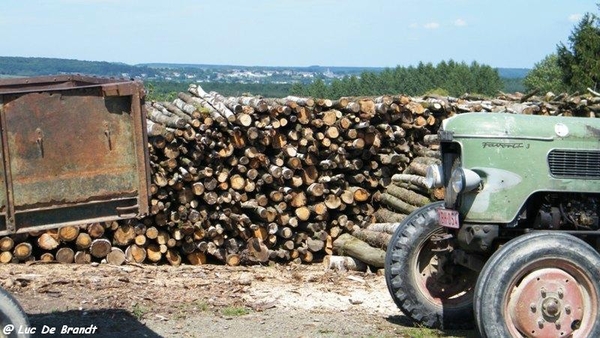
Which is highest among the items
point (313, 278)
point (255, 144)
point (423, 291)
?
point (255, 144)

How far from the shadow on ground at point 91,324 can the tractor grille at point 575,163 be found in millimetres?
3616

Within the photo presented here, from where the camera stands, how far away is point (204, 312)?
335 inches

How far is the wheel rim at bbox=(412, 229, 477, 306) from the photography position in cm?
802

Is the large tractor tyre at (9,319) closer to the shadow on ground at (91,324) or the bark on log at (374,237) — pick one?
the shadow on ground at (91,324)

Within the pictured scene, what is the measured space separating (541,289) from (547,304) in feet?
0.40

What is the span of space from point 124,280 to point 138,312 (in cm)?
160

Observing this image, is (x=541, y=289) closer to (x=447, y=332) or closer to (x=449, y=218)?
(x=449, y=218)

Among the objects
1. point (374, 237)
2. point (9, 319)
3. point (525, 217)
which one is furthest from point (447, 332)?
point (374, 237)

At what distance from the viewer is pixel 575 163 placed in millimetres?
7051

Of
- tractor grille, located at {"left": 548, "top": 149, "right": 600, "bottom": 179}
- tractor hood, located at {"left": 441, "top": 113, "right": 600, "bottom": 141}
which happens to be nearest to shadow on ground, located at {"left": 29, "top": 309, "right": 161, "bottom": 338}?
tractor hood, located at {"left": 441, "top": 113, "right": 600, "bottom": 141}

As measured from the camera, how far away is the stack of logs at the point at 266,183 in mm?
11680

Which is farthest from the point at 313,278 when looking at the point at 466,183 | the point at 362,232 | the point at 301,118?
the point at 466,183

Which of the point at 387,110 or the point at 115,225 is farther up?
the point at 387,110

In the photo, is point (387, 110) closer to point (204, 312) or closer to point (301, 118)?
point (301, 118)
